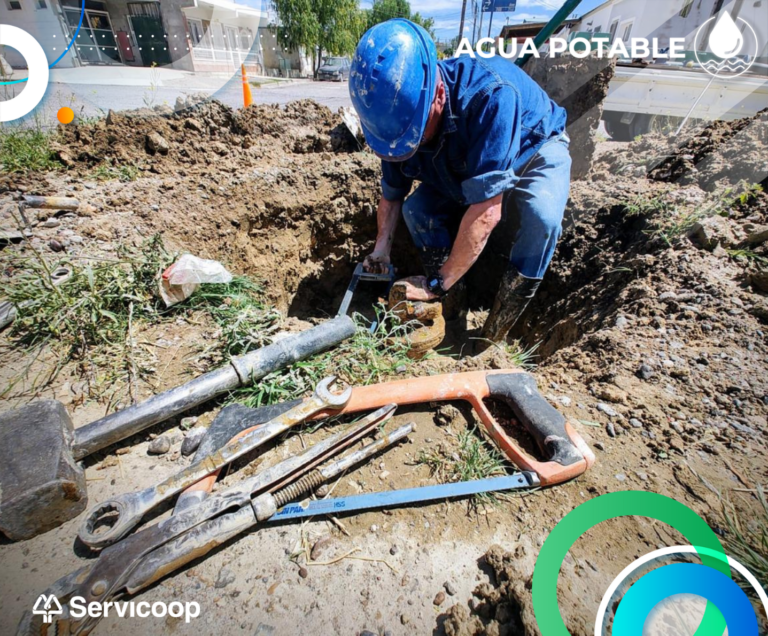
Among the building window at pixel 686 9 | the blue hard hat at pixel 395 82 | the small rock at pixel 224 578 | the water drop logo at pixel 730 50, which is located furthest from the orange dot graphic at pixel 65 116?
the building window at pixel 686 9

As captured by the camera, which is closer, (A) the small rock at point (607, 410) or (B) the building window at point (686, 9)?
(A) the small rock at point (607, 410)

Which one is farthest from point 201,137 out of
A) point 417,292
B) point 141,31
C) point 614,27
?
point 614,27

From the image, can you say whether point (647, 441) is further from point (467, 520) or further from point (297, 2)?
point (297, 2)

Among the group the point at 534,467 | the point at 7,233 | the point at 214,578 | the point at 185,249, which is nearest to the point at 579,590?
the point at 534,467

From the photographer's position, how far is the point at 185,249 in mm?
2473

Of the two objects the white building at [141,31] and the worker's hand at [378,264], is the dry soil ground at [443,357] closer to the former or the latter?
the worker's hand at [378,264]

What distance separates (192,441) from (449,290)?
68.5 inches

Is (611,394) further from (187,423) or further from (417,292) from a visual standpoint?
(187,423)

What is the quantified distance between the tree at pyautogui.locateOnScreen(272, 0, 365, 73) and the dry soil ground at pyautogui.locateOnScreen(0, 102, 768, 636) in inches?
1099

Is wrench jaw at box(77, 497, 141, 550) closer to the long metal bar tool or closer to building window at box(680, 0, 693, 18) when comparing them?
the long metal bar tool

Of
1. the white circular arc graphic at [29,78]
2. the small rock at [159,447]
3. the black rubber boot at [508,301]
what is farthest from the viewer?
the white circular arc graphic at [29,78]

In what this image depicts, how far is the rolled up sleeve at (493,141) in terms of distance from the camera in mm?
1693

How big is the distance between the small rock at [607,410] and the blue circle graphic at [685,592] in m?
0.56

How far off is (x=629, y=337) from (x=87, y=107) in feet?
30.7
